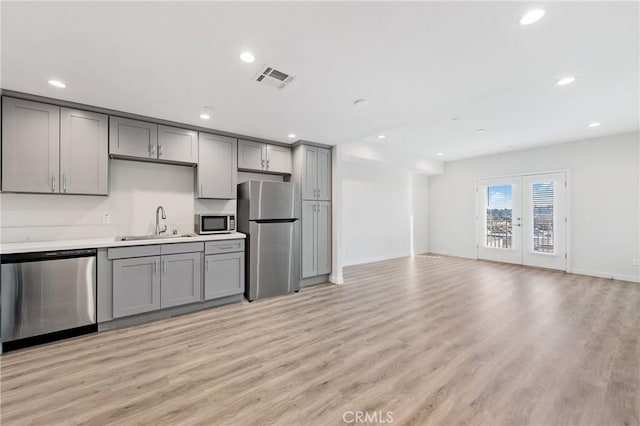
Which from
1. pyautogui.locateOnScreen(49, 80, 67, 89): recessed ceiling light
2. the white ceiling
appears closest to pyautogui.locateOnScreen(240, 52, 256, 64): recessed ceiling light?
the white ceiling

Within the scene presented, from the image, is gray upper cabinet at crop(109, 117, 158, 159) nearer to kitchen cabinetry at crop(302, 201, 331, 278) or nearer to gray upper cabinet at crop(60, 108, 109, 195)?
gray upper cabinet at crop(60, 108, 109, 195)

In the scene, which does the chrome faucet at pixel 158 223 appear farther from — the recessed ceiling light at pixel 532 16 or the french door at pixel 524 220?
the french door at pixel 524 220

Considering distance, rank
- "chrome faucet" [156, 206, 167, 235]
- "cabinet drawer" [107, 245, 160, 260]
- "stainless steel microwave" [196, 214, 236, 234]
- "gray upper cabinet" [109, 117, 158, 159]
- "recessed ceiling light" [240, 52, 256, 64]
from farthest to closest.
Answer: "stainless steel microwave" [196, 214, 236, 234] < "chrome faucet" [156, 206, 167, 235] < "gray upper cabinet" [109, 117, 158, 159] < "cabinet drawer" [107, 245, 160, 260] < "recessed ceiling light" [240, 52, 256, 64]

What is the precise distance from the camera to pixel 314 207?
4637 mm

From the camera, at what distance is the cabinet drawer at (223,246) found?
3508 millimetres

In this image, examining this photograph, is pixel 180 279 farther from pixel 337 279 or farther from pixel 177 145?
pixel 337 279

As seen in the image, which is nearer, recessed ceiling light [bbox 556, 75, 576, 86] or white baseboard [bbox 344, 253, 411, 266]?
recessed ceiling light [bbox 556, 75, 576, 86]

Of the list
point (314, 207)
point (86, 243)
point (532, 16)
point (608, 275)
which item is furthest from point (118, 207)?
point (608, 275)

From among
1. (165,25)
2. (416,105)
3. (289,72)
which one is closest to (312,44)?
(289,72)

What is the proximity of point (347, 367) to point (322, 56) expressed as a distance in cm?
260

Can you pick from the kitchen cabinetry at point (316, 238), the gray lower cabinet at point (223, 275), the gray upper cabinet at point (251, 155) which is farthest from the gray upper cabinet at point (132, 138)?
the kitchen cabinetry at point (316, 238)

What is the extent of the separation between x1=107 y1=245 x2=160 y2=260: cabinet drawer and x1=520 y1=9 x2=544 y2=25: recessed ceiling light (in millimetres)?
3996

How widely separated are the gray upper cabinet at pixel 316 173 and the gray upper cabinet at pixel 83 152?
2696 mm

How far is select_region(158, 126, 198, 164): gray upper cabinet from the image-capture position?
11.3 ft
